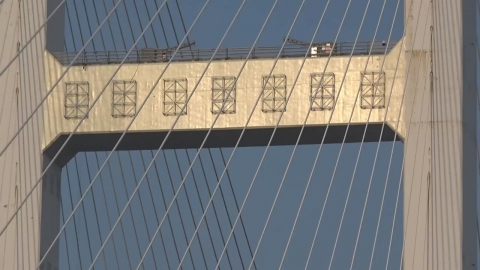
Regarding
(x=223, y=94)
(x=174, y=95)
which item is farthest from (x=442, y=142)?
(x=174, y=95)

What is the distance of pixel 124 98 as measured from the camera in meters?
20.2

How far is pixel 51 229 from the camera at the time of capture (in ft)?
65.3

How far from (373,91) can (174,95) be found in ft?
7.08

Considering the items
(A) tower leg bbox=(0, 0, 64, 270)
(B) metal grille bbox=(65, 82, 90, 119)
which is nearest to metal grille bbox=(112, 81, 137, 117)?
(B) metal grille bbox=(65, 82, 90, 119)

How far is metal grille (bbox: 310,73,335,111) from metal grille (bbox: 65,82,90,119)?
95.9 inches

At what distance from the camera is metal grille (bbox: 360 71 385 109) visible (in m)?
19.7

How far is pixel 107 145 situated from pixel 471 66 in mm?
4281

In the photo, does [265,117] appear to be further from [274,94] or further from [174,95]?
[174,95]

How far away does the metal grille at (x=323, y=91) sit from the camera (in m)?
19.8

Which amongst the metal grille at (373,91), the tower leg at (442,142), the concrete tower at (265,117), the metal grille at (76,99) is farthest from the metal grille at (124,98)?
the tower leg at (442,142)

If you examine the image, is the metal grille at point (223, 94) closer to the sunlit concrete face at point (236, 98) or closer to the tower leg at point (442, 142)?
the sunlit concrete face at point (236, 98)

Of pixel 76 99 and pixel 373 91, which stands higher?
pixel 373 91

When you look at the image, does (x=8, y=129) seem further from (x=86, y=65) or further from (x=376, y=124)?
(x=376, y=124)

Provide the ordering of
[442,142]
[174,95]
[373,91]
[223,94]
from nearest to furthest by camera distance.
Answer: [442,142]
[373,91]
[223,94]
[174,95]
